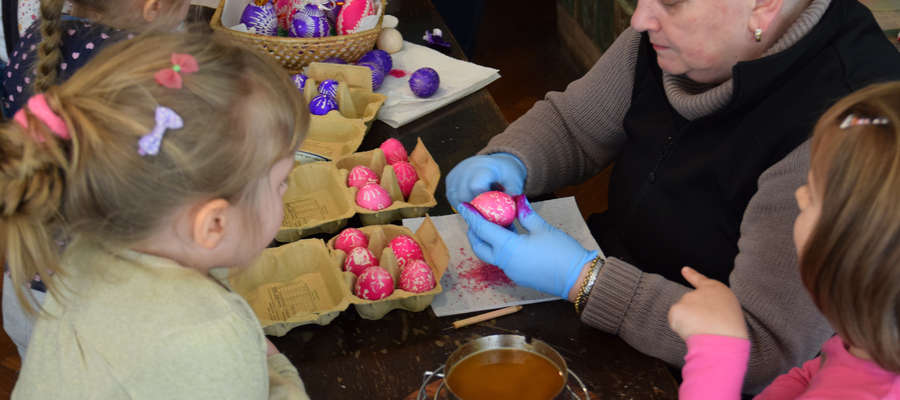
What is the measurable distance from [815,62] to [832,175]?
0.45m

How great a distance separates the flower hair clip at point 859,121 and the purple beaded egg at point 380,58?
1144mm

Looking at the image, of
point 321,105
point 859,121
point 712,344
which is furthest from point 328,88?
point 859,121

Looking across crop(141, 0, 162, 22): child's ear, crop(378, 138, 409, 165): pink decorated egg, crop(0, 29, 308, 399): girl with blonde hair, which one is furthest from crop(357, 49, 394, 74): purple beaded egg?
crop(0, 29, 308, 399): girl with blonde hair

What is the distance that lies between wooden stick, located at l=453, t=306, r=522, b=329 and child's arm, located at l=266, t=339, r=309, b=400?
9.4 inches

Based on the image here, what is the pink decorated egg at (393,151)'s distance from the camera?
1451 mm

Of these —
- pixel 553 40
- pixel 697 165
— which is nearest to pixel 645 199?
pixel 697 165

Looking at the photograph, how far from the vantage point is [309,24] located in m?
1.78

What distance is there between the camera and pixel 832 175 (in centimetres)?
75

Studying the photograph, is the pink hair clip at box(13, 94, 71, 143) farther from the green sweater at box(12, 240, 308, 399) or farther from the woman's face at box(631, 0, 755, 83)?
the woman's face at box(631, 0, 755, 83)

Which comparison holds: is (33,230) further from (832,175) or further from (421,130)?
(421,130)

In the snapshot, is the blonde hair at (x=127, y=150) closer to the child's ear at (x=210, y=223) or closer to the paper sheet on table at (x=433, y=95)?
the child's ear at (x=210, y=223)

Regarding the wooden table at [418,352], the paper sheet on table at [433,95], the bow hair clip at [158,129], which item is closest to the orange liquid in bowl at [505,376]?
the wooden table at [418,352]

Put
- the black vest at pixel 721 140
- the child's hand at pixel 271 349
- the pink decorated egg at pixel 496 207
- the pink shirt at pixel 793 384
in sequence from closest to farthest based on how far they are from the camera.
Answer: the pink shirt at pixel 793 384
the child's hand at pixel 271 349
the black vest at pixel 721 140
the pink decorated egg at pixel 496 207

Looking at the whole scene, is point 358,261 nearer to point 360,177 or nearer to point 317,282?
point 317,282
